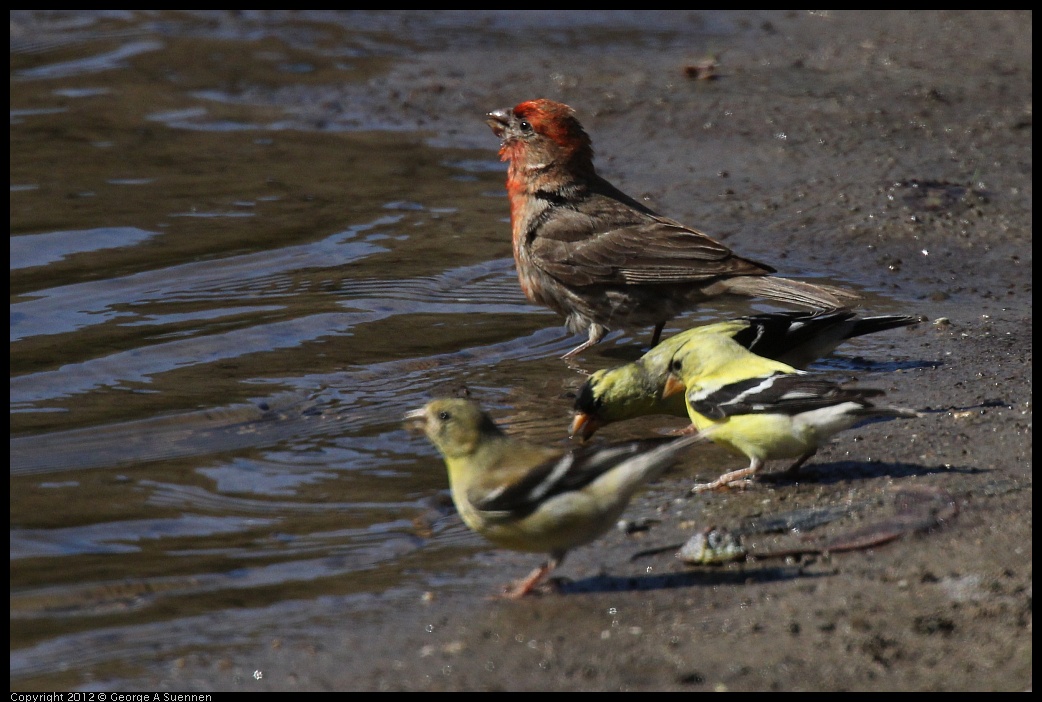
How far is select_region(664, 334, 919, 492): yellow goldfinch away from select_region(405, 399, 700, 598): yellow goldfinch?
Answer: 1.96 ft

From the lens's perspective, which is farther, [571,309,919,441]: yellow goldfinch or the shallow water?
[571,309,919,441]: yellow goldfinch

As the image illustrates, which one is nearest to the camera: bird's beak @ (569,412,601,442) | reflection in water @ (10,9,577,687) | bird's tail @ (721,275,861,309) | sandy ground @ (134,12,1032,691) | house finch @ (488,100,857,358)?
sandy ground @ (134,12,1032,691)

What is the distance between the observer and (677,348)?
6402 millimetres

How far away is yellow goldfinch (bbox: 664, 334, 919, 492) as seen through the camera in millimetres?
5289

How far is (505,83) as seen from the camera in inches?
523

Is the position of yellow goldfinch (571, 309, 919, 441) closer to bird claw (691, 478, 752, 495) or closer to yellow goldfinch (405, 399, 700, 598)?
bird claw (691, 478, 752, 495)

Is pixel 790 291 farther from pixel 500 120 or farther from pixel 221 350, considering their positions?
pixel 221 350

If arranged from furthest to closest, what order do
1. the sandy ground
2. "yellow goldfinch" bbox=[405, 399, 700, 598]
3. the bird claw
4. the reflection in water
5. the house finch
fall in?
the house finch < the bird claw < the reflection in water < "yellow goldfinch" bbox=[405, 399, 700, 598] < the sandy ground

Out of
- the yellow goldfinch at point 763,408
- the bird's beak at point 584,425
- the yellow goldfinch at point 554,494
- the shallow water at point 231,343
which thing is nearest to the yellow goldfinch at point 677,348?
the bird's beak at point 584,425

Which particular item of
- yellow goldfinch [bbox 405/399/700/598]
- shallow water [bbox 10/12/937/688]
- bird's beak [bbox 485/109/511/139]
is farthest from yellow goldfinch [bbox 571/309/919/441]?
bird's beak [bbox 485/109/511/139]

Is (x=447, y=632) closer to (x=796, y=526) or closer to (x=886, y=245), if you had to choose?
(x=796, y=526)

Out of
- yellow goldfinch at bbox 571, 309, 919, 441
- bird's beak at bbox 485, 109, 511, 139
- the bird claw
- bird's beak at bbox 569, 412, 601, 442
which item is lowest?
the bird claw

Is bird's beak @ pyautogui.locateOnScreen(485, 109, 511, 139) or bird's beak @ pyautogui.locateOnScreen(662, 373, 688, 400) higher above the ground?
bird's beak @ pyautogui.locateOnScreen(485, 109, 511, 139)

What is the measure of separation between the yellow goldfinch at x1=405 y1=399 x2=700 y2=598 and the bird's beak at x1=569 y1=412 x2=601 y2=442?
1397mm
